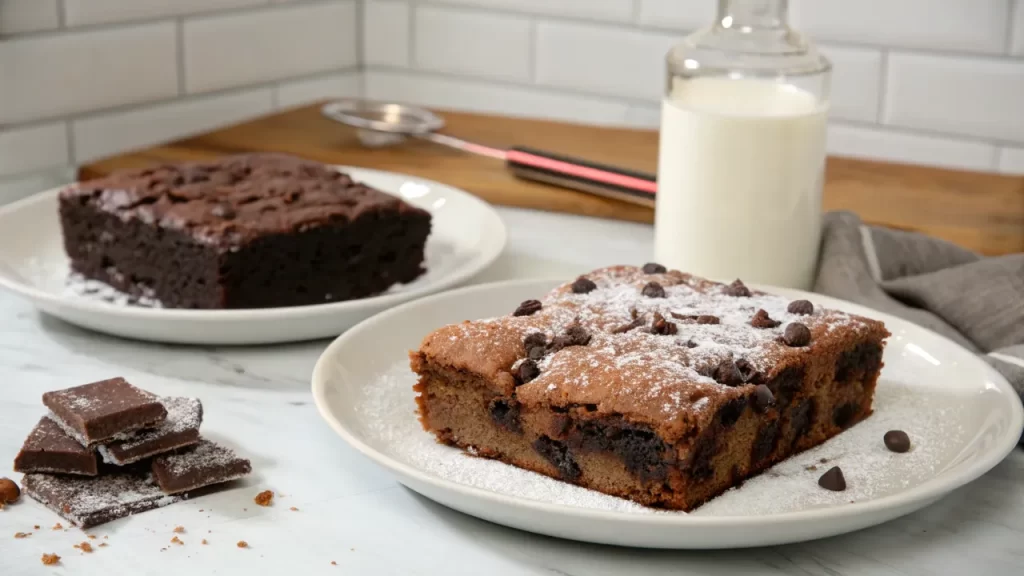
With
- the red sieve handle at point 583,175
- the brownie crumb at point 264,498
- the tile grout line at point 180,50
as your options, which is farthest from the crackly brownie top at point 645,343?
the tile grout line at point 180,50

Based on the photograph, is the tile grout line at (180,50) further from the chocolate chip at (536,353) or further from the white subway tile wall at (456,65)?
the chocolate chip at (536,353)

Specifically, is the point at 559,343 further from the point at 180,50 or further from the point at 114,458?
the point at 180,50

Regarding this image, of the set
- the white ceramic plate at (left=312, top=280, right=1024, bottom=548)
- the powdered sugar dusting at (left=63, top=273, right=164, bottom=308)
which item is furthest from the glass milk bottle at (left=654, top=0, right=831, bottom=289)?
the powdered sugar dusting at (left=63, top=273, right=164, bottom=308)

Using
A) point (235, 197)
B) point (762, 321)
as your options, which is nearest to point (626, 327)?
point (762, 321)

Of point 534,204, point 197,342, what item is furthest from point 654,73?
point 197,342

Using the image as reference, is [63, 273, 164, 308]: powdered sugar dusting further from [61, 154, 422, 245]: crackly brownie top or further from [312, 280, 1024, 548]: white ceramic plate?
[312, 280, 1024, 548]: white ceramic plate

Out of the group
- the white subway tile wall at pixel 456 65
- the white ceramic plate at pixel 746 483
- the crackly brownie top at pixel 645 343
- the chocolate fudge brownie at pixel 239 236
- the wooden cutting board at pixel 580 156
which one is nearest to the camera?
the white ceramic plate at pixel 746 483

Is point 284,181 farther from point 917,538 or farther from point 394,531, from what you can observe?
point 917,538

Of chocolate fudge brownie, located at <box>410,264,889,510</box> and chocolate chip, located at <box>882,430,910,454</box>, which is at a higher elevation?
chocolate fudge brownie, located at <box>410,264,889,510</box>
